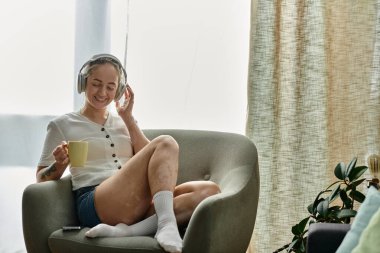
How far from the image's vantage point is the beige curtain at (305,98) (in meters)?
3.17

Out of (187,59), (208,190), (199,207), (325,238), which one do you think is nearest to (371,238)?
(325,238)

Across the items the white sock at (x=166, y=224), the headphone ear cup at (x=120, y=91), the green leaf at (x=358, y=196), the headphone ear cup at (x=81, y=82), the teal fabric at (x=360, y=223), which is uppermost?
the headphone ear cup at (x=81, y=82)

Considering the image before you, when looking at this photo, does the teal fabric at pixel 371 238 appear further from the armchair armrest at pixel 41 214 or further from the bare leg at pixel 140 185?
the armchair armrest at pixel 41 214

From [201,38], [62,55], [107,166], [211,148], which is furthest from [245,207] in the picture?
[62,55]

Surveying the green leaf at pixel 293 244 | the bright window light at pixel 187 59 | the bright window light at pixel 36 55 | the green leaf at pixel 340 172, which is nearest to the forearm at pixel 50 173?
the bright window light at pixel 36 55

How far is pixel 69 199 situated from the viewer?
284cm

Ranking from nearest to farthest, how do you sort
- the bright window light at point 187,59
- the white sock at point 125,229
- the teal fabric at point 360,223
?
the teal fabric at point 360,223, the white sock at point 125,229, the bright window light at point 187,59

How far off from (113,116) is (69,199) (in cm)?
44

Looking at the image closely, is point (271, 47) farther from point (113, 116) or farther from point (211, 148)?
point (113, 116)

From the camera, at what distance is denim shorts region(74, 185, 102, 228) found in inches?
107

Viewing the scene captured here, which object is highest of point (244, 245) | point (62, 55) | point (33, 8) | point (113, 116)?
point (33, 8)

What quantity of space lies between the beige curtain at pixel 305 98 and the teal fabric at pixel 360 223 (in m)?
1.25

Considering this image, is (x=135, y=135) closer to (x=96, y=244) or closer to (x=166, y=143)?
(x=166, y=143)

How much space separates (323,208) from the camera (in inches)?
102
